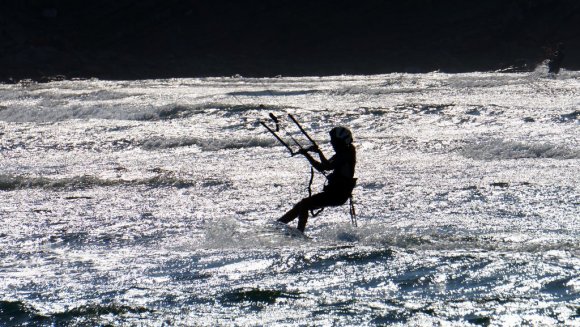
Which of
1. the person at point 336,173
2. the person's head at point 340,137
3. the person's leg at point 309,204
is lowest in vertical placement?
the person's leg at point 309,204

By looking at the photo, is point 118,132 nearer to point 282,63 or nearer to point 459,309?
point 459,309

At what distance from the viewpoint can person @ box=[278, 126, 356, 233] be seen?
1093 centimetres

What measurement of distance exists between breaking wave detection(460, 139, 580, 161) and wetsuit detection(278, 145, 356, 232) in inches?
263

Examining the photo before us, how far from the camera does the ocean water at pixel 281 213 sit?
322 inches

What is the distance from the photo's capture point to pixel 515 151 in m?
17.6

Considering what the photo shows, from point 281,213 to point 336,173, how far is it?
219cm

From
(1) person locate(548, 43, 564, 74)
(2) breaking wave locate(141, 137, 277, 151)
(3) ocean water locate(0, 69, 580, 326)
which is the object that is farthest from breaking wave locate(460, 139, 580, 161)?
(1) person locate(548, 43, 564, 74)

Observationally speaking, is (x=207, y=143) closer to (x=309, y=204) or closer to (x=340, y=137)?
(x=309, y=204)

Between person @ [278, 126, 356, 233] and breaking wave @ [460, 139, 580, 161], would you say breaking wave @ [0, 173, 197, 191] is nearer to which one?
person @ [278, 126, 356, 233]

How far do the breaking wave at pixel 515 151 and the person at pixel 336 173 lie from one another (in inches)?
263

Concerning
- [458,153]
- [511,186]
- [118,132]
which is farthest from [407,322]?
[118,132]

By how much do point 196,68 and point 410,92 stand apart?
18.1 meters

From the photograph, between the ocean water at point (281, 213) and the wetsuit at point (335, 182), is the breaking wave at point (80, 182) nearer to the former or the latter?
the ocean water at point (281, 213)

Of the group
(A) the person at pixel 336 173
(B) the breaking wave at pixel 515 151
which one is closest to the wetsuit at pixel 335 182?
(A) the person at pixel 336 173
